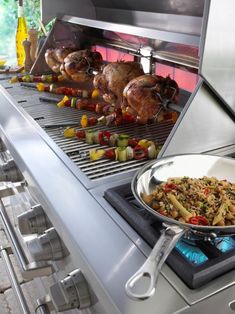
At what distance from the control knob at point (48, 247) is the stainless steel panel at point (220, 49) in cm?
57

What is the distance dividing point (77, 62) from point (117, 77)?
1.39 feet

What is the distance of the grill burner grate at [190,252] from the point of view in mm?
617

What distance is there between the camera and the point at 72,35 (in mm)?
2129

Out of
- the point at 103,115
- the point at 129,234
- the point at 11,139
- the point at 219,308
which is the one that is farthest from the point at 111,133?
the point at 219,308

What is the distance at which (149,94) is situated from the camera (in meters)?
1.28

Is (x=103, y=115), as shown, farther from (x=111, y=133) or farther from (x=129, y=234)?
(x=129, y=234)

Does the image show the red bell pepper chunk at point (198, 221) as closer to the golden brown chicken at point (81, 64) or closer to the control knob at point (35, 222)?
the control knob at point (35, 222)

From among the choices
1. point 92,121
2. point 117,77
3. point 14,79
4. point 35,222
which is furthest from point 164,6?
point 35,222

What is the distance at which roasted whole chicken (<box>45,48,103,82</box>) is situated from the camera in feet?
6.06

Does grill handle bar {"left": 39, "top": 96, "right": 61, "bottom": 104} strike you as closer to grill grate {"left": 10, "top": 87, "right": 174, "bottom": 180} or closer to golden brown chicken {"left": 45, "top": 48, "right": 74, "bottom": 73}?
grill grate {"left": 10, "top": 87, "right": 174, "bottom": 180}

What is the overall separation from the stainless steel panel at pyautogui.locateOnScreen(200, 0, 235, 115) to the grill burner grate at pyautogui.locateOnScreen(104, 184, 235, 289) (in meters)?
0.42

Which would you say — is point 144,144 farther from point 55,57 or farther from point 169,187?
point 55,57

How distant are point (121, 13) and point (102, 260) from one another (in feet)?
5.04

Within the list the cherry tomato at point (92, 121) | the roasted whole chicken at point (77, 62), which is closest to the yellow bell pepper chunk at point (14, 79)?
the roasted whole chicken at point (77, 62)
